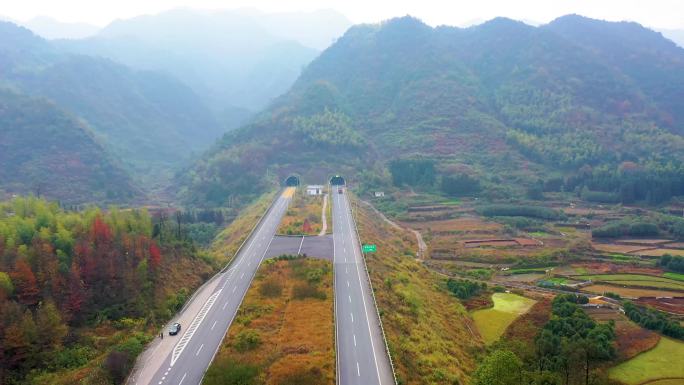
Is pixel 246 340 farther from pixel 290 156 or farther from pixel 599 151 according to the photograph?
pixel 599 151

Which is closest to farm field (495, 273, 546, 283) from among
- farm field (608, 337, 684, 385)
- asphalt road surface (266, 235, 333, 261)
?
farm field (608, 337, 684, 385)

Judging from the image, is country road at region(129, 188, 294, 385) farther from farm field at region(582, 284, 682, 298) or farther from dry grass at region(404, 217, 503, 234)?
farm field at region(582, 284, 682, 298)

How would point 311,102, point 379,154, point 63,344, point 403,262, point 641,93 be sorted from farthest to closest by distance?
point 641,93 → point 311,102 → point 379,154 → point 403,262 → point 63,344

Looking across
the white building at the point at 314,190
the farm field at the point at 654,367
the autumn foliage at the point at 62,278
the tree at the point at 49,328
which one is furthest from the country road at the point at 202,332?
the white building at the point at 314,190

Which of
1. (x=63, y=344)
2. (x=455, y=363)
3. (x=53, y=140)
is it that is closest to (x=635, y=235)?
(x=455, y=363)

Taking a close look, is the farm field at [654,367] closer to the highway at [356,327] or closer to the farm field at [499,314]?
the farm field at [499,314]

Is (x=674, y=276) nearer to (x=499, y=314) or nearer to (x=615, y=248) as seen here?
(x=615, y=248)

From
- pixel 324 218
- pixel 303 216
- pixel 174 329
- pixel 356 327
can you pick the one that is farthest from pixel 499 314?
pixel 303 216
